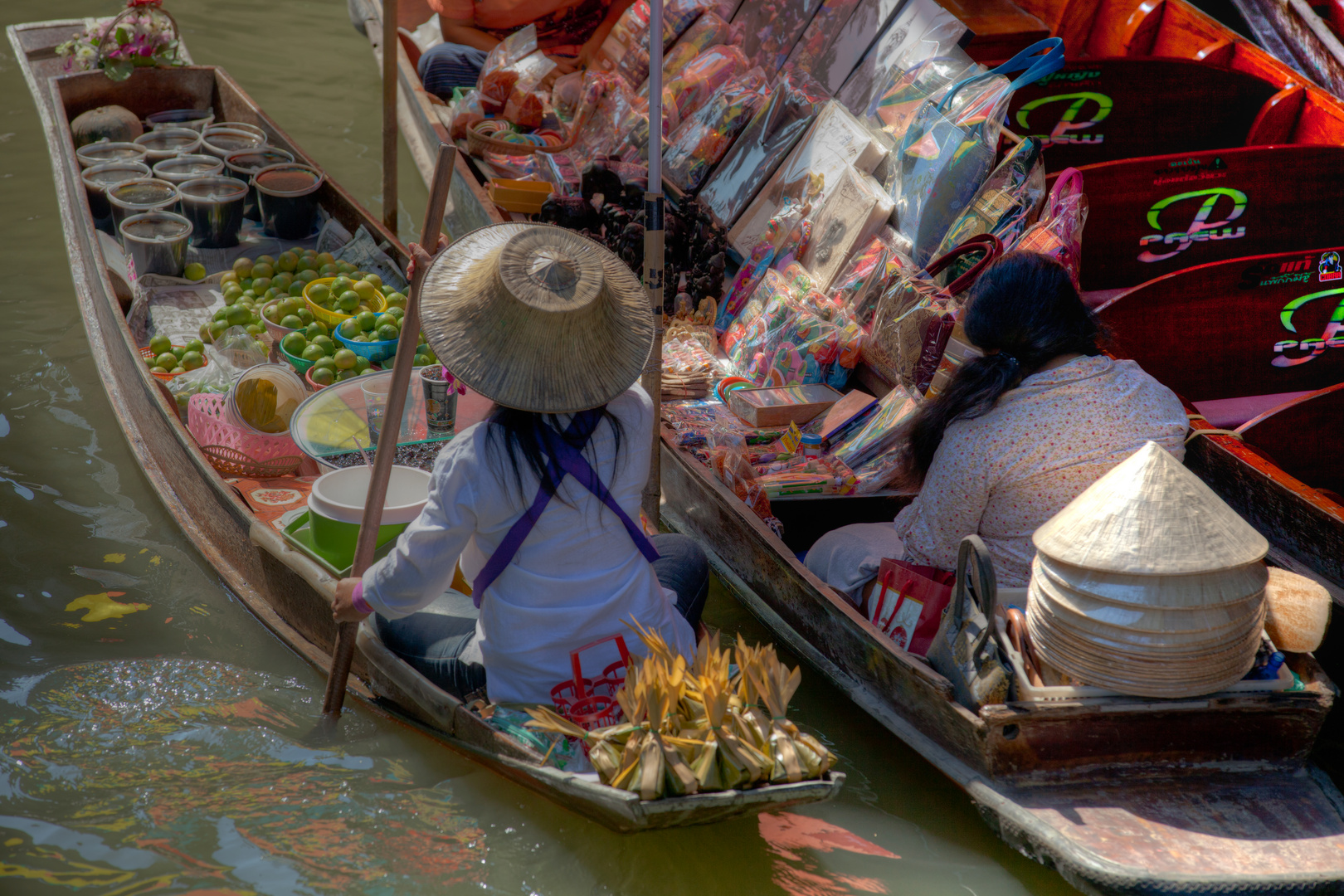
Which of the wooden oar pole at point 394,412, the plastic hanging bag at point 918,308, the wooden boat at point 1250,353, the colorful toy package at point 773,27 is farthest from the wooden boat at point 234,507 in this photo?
the colorful toy package at point 773,27

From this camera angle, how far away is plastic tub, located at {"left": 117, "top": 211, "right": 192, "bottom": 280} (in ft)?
12.7

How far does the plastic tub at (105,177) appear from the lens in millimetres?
4203

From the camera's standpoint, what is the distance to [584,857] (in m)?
2.21

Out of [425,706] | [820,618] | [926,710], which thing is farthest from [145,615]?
[926,710]

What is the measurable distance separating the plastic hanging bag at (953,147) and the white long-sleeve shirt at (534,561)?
73.2 inches

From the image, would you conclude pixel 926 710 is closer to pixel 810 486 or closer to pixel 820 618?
pixel 820 618

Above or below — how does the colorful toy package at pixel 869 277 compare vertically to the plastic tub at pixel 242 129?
above

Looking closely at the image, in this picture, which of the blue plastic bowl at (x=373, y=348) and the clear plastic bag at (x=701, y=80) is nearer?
the blue plastic bowl at (x=373, y=348)

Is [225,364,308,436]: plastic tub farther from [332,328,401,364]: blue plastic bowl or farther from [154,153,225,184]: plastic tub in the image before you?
[154,153,225,184]: plastic tub

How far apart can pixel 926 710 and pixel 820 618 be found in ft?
1.28

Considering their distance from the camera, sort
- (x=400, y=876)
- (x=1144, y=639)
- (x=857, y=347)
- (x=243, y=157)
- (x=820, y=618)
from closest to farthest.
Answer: (x=1144, y=639) < (x=400, y=876) < (x=820, y=618) < (x=857, y=347) < (x=243, y=157)

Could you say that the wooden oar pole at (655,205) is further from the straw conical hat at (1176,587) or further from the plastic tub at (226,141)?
the plastic tub at (226,141)

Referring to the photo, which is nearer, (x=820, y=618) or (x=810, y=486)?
(x=820, y=618)

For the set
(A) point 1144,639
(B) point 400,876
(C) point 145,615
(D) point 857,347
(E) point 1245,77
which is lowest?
(C) point 145,615
